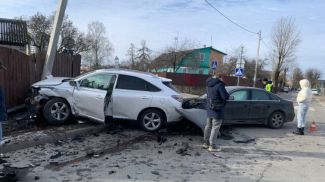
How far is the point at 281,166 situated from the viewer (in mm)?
8516

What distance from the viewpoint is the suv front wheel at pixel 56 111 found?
10.8m

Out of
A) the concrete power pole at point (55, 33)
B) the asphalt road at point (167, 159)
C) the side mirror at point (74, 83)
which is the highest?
the concrete power pole at point (55, 33)

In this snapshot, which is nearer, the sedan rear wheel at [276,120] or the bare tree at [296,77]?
the sedan rear wheel at [276,120]

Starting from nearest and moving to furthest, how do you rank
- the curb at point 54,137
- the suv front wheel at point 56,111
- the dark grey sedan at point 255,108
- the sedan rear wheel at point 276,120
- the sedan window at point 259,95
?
1. the curb at point 54,137
2. the suv front wheel at point 56,111
3. the dark grey sedan at point 255,108
4. the sedan window at point 259,95
5. the sedan rear wheel at point 276,120

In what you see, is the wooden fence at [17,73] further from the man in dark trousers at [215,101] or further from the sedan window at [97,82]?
the man in dark trousers at [215,101]

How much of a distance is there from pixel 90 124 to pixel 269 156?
467 cm

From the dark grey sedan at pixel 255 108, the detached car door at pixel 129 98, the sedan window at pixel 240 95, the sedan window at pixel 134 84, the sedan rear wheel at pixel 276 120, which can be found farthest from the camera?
the sedan rear wheel at pixel 276 120

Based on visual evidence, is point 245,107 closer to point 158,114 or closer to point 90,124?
point 158,114

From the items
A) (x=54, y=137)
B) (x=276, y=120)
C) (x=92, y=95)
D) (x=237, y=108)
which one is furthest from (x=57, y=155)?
(x=276, y=120)

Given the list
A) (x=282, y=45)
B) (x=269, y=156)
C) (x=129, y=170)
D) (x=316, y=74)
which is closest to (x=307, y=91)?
(x=269, y=156)

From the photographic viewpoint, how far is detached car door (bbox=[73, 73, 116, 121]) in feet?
35.0

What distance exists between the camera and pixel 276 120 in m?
14.0

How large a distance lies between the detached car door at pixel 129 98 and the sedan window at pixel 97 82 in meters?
0.30

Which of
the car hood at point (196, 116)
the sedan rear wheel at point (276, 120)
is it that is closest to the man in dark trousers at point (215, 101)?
the car hood at point (196, 116)
